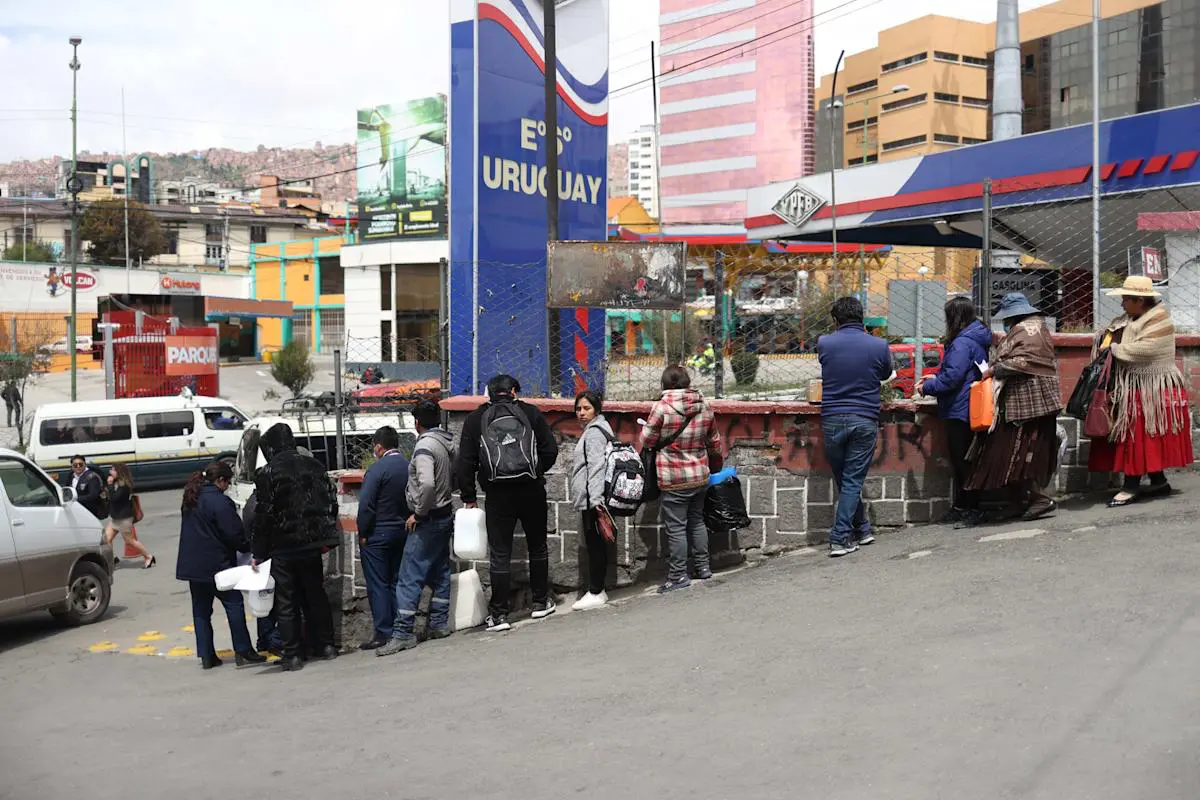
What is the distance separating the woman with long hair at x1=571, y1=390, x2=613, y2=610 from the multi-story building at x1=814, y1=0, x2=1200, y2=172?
69.7 feet

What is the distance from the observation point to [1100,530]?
7.15m

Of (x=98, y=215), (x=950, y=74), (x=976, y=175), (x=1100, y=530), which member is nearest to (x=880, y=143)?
(x=950, y=74)

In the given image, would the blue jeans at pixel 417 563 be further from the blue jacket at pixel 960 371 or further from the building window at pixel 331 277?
the building window at pixel 331 277

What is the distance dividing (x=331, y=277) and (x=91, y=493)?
179 feet

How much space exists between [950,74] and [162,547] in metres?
77.8

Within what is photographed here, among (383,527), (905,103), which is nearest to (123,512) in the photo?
(383,527)

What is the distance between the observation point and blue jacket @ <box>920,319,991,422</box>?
7.79 metres

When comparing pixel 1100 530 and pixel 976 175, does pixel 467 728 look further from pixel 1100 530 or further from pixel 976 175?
pixel 976 175

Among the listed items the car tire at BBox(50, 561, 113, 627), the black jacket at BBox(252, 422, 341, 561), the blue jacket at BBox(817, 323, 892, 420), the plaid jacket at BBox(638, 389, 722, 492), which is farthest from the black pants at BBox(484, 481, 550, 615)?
the car tire at BBox(50, 561, 113, 627)

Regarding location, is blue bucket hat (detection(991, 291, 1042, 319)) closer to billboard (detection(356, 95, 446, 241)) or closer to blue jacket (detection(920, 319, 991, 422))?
blue jacket (detection(920, 319, 991, 422))

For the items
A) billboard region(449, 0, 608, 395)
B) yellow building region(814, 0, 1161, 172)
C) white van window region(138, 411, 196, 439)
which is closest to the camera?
billboard region(449, 0, 608, 395)

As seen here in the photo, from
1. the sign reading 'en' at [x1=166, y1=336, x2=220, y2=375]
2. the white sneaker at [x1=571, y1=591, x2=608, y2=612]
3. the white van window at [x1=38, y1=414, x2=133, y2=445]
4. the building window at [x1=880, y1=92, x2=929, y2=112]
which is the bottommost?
the white sneaker at [x1=571, y1=591, x2=608, y2=612]

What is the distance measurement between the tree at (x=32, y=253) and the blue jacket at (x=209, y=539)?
68.1 metres

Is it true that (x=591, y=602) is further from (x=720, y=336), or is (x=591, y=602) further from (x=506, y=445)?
(x=720, y=336)
